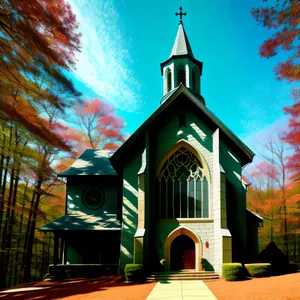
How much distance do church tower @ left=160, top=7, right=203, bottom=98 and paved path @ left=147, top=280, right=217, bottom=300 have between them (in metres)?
15.0

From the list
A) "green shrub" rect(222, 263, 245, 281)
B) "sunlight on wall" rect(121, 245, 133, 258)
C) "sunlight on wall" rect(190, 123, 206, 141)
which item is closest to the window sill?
"sunlight on wall" rect(121, 245, 133, 258)

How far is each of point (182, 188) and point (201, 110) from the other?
4634 millimetres

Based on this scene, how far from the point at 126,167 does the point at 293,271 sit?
34.3ft

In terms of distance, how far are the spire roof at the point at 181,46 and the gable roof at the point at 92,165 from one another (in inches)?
397

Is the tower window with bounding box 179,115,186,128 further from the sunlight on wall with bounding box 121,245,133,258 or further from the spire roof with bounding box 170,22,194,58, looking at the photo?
the spire roof with bounding box 170,22,194,58

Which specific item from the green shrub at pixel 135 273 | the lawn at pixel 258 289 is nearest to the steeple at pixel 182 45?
the green shrub at pixel 135 273

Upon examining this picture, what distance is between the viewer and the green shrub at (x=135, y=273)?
1464 centimetres

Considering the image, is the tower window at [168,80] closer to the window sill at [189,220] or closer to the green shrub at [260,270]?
the window sill at [189,220]

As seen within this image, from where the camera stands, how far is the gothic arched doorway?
660 inches

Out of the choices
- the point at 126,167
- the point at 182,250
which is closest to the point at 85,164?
the point at 126,167

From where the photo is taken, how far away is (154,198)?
17.6 m

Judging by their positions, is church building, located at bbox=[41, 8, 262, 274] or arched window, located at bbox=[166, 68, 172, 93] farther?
arched window, located at bbox=[166, 68, 172, 93]

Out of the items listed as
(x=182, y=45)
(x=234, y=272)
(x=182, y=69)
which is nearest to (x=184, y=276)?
(x=234, y=272)

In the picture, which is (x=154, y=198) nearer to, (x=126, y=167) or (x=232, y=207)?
(x=126, y=167)
